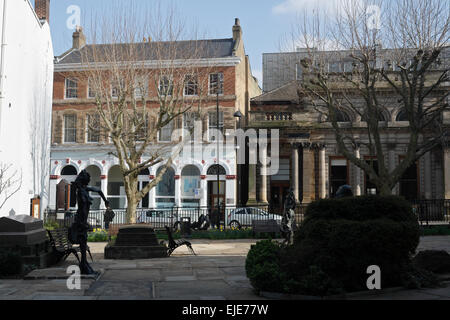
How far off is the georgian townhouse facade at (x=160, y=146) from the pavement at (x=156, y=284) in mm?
20839

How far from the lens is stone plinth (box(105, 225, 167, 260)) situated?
1382 cm

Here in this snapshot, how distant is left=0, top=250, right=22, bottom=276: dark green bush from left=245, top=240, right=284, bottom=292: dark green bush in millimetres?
5366

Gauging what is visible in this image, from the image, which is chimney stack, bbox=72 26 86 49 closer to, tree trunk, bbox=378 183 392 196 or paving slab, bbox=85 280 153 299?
tree trunk, bbox=378 183 392 196

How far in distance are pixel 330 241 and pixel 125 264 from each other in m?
6.36

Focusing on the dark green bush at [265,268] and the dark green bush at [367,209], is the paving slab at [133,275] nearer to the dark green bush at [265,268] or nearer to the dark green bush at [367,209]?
the dark green bush at [265,268]

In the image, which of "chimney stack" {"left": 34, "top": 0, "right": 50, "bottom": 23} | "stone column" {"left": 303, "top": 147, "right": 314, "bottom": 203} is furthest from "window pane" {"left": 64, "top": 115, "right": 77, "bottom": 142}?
"stone column" {"left": 303, "top": 147, "right": 314, "bottom": 203}

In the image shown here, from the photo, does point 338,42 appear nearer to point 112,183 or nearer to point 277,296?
point 277,296

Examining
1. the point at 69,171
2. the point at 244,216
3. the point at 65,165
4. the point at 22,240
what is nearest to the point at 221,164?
the point at 244,216

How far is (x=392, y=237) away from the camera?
8.06 m

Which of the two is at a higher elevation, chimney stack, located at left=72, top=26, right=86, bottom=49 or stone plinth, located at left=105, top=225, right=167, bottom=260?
chimney stack, located at left=72, top=26, right=86, bottom=49

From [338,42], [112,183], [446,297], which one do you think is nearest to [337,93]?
[338,42]

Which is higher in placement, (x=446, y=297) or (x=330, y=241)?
(x=330, y=241)

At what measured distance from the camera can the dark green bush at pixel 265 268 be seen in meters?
7.89


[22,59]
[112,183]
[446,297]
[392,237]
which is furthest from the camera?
[112,183]
